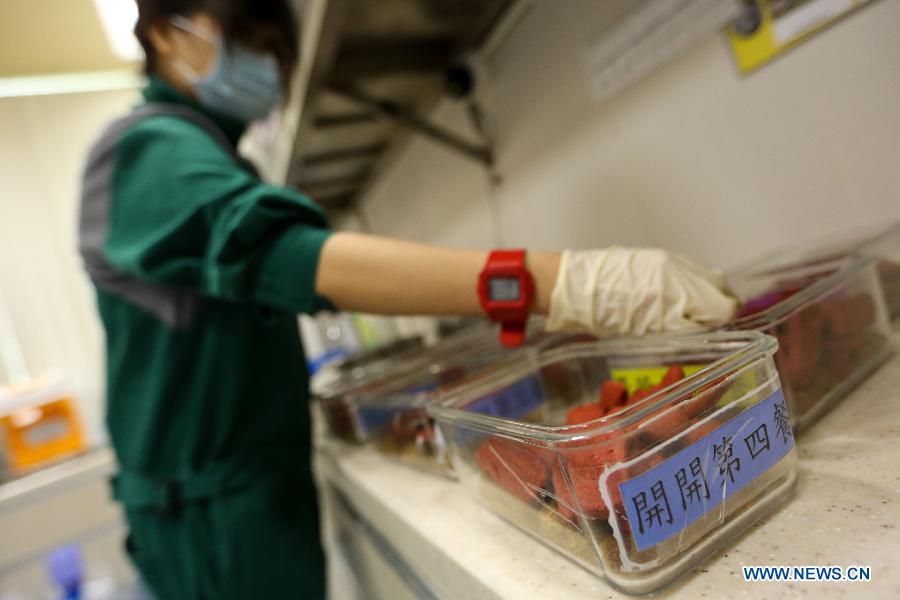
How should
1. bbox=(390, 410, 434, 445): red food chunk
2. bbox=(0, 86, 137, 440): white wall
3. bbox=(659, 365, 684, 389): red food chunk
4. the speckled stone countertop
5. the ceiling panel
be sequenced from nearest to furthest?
the speckled stone countertop < bbox=(659, 365, 684, 389): red food chunk < bbox=(390, 410, 434, 445): red food chunk < the ceiling panel < bbox=(0, 86, 137, 440): white wall

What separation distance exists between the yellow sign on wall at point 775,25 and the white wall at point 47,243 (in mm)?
2884

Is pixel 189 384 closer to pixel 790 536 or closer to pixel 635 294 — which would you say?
pixel 635 294

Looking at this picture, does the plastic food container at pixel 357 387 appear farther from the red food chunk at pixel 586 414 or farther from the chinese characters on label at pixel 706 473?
the chinese characters on label at pixel 706 473

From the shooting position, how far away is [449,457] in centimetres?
59

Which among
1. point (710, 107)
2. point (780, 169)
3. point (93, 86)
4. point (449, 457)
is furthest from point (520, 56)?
point (93, 86)

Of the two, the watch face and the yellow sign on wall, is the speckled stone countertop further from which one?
the yellow sign on wall

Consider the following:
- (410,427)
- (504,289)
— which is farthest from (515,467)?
(410,427)

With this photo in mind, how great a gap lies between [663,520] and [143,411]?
884 mm

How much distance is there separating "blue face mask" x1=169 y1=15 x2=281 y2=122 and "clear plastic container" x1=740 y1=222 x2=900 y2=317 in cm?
100

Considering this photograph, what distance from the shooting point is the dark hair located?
0.90 metres

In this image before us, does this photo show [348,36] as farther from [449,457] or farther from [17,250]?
[17,250]

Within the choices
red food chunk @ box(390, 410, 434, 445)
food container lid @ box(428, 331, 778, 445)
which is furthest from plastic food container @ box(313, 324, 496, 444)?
food container lid @ box(428, 331, 778, 445)

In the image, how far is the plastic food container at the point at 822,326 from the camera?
0.47 metres

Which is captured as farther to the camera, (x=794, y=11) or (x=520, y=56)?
(x=520, y=56)
